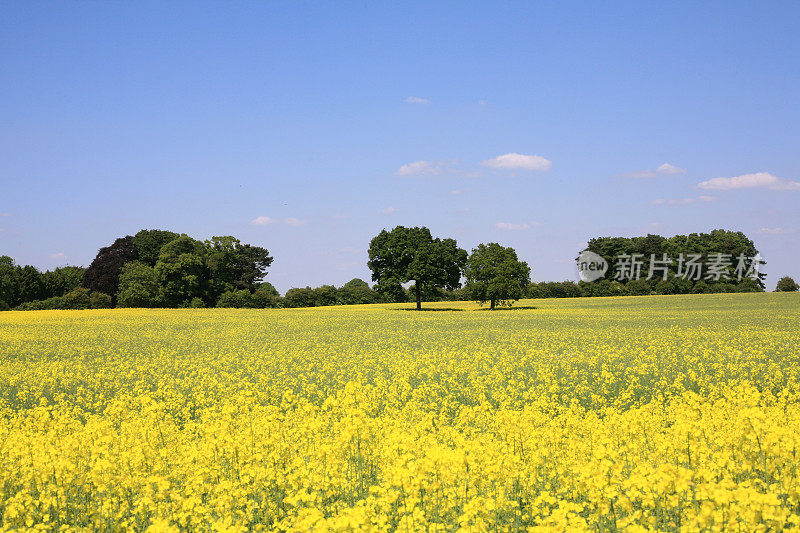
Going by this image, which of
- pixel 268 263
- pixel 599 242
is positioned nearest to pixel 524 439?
pixel 268 263

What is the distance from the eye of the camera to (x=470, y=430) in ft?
31.0

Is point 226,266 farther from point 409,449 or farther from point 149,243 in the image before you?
point 409,449

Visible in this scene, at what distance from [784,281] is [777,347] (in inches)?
3381

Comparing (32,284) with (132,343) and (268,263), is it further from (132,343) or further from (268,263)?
(132,343)

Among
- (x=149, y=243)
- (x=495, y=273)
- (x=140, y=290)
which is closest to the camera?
(x=495, y=273)

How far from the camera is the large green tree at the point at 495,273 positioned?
63.6 metres

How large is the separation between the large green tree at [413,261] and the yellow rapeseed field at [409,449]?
154ft

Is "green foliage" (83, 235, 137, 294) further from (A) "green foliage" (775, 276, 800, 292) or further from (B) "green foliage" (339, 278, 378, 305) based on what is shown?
(A) "green foliage" (775, 276, 800, 292)

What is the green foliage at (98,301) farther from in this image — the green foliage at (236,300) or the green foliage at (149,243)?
the green foliage at (149,243)

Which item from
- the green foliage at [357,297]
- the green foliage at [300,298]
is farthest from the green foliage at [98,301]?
the green foliage at [357,297]

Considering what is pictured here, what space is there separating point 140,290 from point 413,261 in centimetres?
3583

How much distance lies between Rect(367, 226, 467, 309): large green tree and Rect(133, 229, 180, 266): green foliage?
41.5 meters

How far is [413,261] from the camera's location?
220 ft

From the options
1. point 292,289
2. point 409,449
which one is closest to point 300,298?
point 292,289
